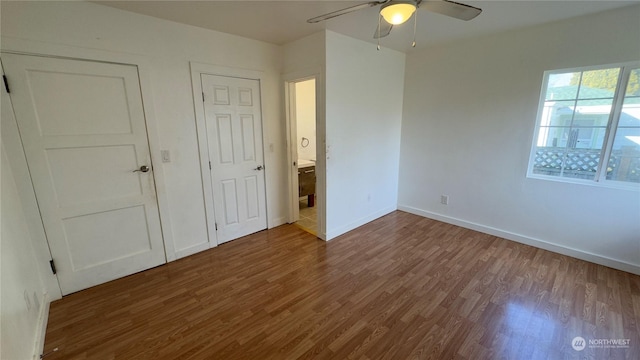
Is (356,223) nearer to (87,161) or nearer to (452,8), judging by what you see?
(452,8)

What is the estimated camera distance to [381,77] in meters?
3.56

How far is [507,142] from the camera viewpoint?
313 cm

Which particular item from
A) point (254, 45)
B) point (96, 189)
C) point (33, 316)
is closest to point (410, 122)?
point (254, 45)

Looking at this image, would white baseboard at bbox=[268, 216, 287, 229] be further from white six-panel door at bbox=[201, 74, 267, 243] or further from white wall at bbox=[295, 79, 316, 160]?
white wall at bbox=[295, 79, 316, 160]

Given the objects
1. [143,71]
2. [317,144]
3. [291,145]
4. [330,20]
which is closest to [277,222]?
[291,145]

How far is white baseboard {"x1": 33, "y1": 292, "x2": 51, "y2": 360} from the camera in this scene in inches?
66.2

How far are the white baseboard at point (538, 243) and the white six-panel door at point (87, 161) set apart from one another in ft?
12.3

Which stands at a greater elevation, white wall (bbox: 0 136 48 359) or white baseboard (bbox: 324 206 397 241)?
white wall (bbox: 0 136 48 359)

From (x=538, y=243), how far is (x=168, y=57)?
4554 millimetres

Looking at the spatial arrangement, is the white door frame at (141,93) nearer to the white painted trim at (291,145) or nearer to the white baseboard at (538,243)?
the white painted trim at (291,145)

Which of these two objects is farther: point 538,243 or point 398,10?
point 538,243

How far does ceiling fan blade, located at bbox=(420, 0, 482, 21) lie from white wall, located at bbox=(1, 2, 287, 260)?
2.05 m

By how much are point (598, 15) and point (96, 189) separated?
193 inches

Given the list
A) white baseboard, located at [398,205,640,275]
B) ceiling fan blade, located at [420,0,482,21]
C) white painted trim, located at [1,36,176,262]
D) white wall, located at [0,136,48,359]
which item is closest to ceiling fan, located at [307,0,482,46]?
ceiling fan blade, located at [420,0,482,21]
